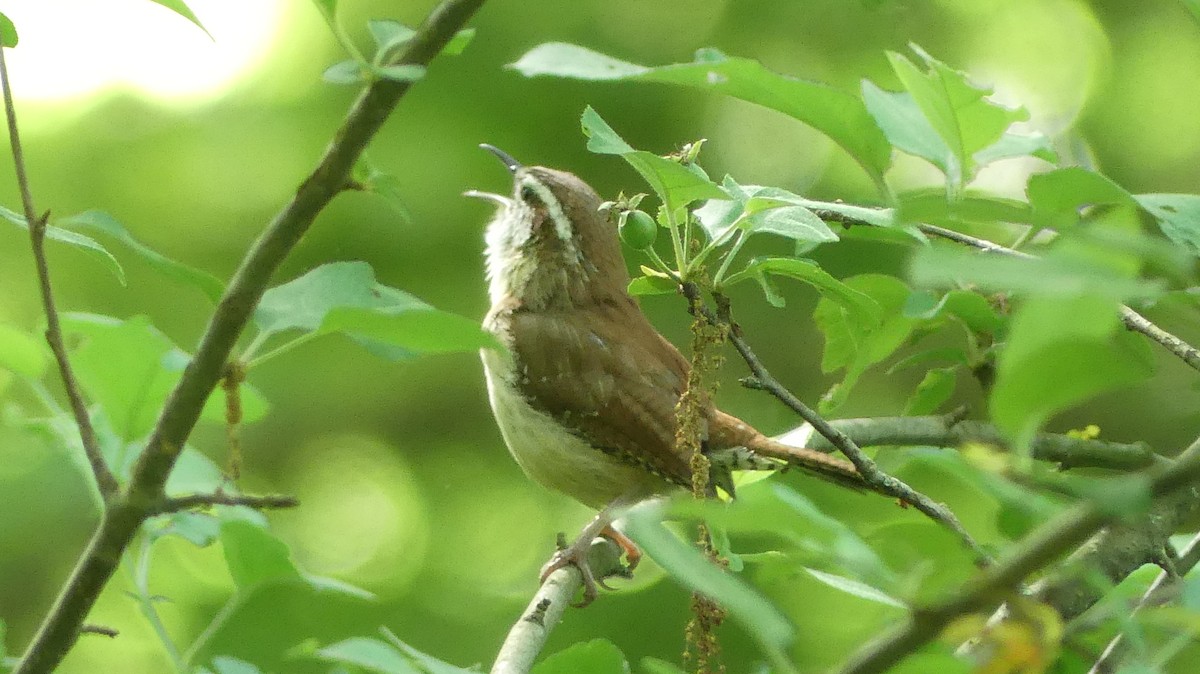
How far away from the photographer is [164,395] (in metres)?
1.57

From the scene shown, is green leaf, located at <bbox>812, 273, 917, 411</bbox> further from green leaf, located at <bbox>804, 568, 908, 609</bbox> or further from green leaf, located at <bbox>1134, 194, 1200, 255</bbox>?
green leaf, located at <bbox>804, 568, 908, 609</bbox>

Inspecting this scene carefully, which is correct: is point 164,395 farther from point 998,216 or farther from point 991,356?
point 991,356

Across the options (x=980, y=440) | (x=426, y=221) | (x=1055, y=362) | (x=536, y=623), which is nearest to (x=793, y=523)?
(x=1055, y=362)

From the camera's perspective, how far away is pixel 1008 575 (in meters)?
0.76

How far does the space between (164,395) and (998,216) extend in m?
1.02

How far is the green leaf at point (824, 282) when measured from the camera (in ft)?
5.54

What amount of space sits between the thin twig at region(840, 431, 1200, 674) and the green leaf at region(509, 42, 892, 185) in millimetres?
529

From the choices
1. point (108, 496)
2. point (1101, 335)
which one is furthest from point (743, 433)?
point (1101, 335)

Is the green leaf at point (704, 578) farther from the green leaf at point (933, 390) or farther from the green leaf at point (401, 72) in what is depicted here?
the green leaf at point (933, 390)

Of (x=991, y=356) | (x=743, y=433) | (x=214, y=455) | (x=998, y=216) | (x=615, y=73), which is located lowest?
(x=214, y=455)

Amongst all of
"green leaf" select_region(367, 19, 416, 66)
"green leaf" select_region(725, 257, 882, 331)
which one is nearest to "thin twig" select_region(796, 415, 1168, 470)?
"green leaf" select_region(725, 257, 882, 331)

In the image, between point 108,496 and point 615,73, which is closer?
point 615,73

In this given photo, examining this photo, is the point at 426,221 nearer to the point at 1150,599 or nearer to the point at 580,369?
the point at 580,369

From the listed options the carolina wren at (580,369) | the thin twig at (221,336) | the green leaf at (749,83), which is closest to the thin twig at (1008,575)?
the green leaf at (749,83)
